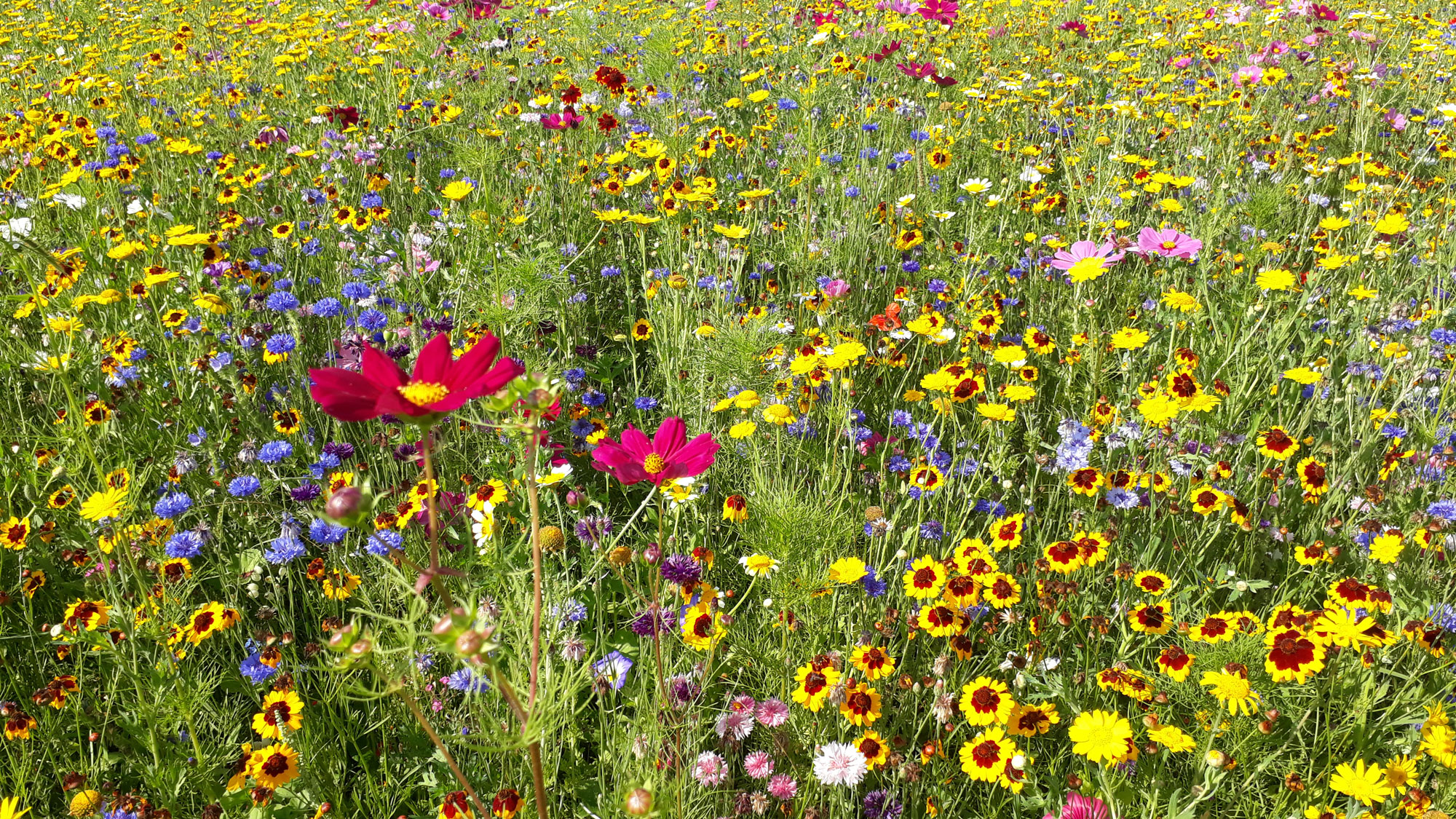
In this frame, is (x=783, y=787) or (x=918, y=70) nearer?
(x=783, y=787)

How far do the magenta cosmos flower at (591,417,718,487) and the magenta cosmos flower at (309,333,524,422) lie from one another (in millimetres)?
334

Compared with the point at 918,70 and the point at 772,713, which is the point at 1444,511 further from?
the point at 918,70

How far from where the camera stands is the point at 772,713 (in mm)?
1382

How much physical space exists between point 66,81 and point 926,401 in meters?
4.29

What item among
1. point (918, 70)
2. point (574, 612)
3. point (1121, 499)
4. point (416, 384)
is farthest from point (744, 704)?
point (918, 70)

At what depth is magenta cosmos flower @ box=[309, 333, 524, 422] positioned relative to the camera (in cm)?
69

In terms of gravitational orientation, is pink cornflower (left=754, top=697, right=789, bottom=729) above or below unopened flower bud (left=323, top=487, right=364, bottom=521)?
below

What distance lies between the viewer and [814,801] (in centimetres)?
135

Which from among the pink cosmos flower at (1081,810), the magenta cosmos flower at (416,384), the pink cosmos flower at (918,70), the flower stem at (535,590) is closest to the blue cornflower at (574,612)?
the flower stem at (535,590)

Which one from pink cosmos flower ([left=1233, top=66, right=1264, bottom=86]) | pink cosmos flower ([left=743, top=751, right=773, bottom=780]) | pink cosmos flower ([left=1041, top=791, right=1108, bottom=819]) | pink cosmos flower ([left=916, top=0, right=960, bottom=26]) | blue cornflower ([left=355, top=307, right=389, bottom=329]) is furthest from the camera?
pink cosmos flower ([left=916, top=0, right=960, bottom=26])

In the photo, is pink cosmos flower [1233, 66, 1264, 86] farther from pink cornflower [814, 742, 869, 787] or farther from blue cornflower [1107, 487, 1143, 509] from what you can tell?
pink cornflower [814, 742, 869, 787]

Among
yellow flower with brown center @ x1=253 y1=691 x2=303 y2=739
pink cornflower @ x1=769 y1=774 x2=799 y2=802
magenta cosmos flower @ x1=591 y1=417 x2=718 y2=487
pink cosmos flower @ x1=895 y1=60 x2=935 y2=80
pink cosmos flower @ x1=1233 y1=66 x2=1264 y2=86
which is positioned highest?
pink cosmos flower @ x1=895 y1=60 x2=935 y2=80

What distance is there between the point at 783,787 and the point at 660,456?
0.56 meters

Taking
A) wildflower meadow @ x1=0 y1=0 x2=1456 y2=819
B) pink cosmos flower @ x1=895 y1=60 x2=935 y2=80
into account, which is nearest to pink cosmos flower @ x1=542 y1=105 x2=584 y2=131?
wildflower meadow @ x1=0 y1=0 x2=1456 y2=819
